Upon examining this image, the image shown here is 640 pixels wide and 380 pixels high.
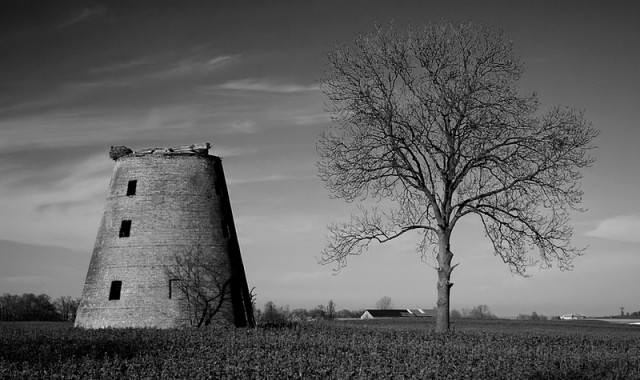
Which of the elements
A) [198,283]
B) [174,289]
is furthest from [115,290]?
[198,283]

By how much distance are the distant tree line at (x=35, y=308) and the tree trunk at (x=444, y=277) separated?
62590 millimetres

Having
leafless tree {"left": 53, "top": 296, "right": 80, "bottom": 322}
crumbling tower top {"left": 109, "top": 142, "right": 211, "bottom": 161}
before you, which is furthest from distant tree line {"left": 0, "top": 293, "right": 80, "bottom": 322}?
crumbling tower top {"left": 109, "top": 142, "right": 211, "bottom": 161}

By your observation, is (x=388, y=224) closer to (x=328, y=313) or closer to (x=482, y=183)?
(x=482, y=183)

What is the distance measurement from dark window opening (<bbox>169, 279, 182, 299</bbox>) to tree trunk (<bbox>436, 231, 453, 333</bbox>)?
12.6 meters

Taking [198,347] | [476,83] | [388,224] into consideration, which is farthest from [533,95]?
[198,347]

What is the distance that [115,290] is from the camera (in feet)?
111

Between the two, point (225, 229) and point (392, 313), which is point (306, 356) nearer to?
point (225, 229)

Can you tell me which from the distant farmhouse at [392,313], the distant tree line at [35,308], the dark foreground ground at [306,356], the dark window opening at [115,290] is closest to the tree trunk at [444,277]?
the dark foreground ground at [306,356]

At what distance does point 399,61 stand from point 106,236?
17.1m

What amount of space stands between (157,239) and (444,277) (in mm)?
14201

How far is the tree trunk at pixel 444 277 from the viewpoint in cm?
2859

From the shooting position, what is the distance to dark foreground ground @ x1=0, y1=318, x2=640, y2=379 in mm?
16213

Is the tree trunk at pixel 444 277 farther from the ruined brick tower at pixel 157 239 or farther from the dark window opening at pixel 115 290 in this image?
the dark window opening at pixel 115 290

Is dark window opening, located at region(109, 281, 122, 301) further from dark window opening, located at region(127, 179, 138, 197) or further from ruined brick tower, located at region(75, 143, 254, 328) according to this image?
dark window opening, located at region(127, 179, 138, 197)
